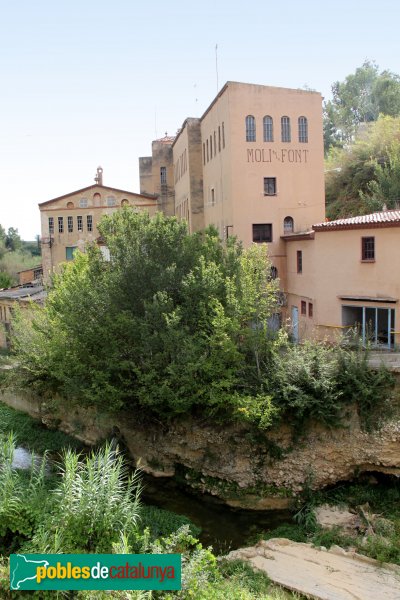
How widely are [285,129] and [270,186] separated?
3105 millimetres

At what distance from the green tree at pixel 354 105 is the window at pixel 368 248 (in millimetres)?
42590

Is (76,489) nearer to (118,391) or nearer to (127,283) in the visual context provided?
(118,391)

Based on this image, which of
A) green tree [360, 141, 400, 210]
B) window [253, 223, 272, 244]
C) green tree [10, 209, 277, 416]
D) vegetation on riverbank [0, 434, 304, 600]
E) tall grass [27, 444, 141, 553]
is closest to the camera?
vegetation on riverbank [0, 434, 304, 600]

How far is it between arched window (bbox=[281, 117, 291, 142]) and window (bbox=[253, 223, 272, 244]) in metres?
4.61

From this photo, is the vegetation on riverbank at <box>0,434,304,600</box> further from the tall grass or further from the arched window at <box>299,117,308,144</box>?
the arched window at <box>299,117,308,144</box>

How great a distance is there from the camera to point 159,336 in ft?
63.5

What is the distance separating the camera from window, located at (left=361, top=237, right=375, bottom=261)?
918 inches

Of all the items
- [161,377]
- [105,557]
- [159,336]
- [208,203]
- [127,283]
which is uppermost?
[208,203]

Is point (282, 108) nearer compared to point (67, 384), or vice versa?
point (67, 384)

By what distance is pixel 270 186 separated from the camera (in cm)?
3122

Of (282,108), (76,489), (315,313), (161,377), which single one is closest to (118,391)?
(161,377)

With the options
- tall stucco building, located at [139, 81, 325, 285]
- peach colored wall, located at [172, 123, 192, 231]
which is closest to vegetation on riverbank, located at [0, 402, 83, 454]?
tall stucco building, located at [139, 81, 325, 285]

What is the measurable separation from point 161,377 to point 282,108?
17.9 meters

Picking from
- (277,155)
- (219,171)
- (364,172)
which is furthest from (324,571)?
(364,172)
